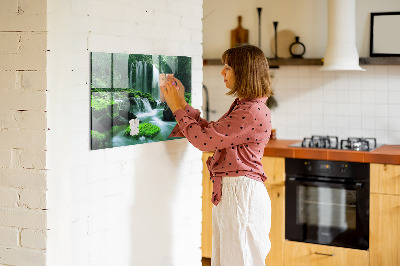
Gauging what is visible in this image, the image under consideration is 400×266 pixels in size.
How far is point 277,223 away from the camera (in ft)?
14.6

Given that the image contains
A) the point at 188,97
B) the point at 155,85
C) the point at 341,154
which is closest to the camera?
the point at 155,85

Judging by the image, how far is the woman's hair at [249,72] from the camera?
273 centimetres

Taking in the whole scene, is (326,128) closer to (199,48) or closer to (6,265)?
(199,48)

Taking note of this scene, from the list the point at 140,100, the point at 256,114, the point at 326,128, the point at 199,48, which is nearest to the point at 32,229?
the point at 140,100

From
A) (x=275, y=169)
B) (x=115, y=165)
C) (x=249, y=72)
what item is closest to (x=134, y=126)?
(x=115, y=165)

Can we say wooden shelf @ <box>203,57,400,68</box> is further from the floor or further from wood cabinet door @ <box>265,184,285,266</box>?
the floor

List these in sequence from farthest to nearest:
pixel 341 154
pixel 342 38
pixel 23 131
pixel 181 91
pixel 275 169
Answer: pixel 342 38 → pixel 275 169 → pixel 341 154 → pixel 181 91 → pixel 23 131

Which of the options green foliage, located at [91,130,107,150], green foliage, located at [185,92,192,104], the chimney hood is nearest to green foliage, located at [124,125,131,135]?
green foliage, located at [91,130,107,150]

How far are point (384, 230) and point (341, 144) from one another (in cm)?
70

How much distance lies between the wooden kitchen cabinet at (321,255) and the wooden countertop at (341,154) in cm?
65

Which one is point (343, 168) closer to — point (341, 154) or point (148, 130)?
point (341, 154)

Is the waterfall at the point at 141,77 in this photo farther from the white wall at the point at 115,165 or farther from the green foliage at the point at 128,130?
the green foliage at the point at 128,130

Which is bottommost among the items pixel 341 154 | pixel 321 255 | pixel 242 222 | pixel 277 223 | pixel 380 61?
pixel 321 255

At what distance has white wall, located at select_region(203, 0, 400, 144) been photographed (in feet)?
15.4
